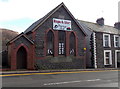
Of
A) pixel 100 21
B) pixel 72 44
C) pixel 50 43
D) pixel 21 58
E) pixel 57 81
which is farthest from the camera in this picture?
pixel 100 21

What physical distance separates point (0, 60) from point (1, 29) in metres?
39.5

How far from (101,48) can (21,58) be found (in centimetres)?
1298

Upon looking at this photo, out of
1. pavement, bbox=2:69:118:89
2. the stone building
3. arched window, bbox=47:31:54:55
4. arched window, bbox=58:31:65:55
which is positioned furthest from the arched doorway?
pavement, bbox=2:69:118:89

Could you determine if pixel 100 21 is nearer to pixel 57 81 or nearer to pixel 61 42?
pixel 61 42

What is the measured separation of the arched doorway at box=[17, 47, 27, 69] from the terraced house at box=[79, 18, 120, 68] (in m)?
10.9

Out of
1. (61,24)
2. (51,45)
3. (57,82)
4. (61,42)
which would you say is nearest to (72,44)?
(61,42)

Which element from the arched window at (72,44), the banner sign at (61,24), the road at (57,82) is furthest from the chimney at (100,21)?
the road at (57,82)

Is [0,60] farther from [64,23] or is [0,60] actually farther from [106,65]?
[106,65]

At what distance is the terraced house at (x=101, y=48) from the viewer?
2458 cm

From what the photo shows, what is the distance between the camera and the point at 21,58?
1930cm

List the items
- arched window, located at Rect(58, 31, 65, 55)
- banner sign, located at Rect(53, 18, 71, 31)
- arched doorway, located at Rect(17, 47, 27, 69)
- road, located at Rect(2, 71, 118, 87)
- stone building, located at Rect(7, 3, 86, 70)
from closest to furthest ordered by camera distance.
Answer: road, located at Rect(2, 71, 118, 87), stone building, located at Rect(7, 3, 86, 70), arched doorway, located at Rect(17, 47, 27, 69), banner sign, located at Rect(53, 18, 71, 31), arched window, located at Rect(58, 31, 65, 55)

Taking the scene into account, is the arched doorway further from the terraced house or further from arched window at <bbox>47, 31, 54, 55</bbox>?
the terraced house

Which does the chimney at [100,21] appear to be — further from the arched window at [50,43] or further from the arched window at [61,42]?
the arched window at [50,43]

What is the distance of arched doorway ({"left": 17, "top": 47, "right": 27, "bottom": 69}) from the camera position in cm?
1909
